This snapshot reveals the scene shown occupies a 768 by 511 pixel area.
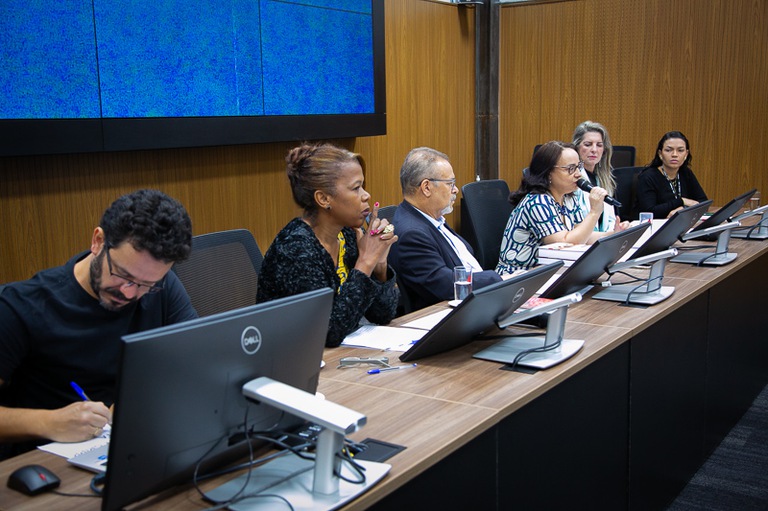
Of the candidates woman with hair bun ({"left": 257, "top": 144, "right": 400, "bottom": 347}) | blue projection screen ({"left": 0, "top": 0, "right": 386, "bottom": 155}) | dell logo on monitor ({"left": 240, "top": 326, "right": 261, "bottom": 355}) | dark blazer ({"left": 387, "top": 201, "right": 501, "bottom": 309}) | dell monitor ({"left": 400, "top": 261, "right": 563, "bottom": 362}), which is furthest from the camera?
blue projection screen ({"left": 0, "top": 0, "right": 386, "bottom": 155})

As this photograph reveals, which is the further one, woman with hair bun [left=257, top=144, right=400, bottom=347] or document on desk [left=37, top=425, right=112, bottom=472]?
woman with hair bun [left=257, top=144, right=400, bottom=347]

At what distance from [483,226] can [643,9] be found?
9.72 ft

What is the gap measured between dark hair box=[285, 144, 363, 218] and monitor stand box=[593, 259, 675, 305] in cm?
102

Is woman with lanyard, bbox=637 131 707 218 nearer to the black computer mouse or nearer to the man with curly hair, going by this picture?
the man with curly hair

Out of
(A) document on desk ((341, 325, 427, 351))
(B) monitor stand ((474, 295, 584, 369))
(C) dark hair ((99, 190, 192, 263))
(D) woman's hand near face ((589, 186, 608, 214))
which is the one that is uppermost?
(C) dark hair ((99, 190, 192, 263))

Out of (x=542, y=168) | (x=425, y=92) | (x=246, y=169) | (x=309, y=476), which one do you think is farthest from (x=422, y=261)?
(x=425, y=92)

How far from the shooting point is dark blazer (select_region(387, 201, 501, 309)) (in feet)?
9.07

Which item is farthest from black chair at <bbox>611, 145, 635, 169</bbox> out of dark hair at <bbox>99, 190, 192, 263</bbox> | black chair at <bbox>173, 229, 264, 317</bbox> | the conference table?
dark hair at <bbox>99, 190, 192, 263</bbox>

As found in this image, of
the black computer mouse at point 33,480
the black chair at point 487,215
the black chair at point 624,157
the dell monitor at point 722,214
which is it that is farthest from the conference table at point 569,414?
the black chair at point 624,157

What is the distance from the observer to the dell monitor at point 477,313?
72.9 inches

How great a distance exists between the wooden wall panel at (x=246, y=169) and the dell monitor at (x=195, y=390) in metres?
2.40

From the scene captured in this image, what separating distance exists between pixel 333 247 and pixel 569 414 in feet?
2.97

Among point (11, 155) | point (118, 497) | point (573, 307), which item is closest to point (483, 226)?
point (573, 307)

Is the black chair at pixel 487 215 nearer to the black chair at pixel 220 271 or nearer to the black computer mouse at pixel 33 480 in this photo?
the black chair at pixel 220 271
